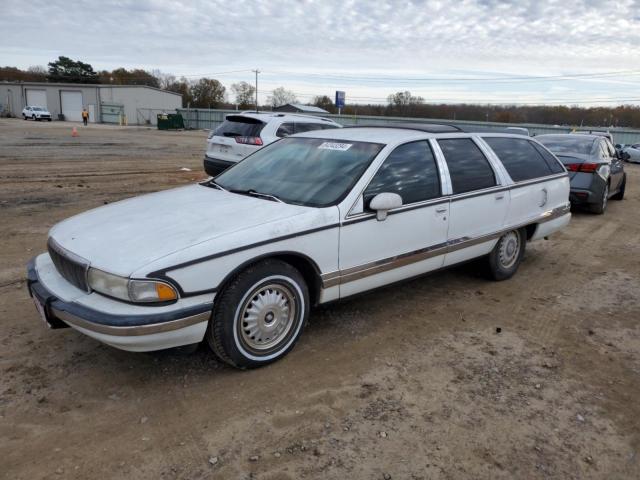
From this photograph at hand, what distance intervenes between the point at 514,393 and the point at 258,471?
1820mm

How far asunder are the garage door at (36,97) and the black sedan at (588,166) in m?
62.9

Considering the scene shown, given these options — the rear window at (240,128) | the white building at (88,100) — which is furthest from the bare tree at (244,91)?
the rear window at (240,128)

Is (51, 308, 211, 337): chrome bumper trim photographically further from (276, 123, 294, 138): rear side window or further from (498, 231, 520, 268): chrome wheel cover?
(276, 123, 294, 138): rear side window

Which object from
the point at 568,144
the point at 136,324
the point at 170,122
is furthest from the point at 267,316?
the point at 170,122

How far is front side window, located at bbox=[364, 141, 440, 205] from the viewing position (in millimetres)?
4086

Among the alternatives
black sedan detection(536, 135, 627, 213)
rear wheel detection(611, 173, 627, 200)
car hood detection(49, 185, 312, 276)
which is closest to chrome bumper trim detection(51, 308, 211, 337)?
car hood detection(49, 185, 312, 276)

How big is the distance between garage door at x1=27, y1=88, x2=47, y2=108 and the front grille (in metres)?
65.6

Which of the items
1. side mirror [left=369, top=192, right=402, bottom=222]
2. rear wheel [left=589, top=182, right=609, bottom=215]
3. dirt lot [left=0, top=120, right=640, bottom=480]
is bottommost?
dirt lot [left=0, top=120, right=640, bottom=480]

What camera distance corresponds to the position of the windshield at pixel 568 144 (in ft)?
33.0

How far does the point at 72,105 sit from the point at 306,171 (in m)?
63.3

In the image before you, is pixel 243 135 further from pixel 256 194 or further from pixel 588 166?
pixel 588 166

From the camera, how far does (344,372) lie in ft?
11.8

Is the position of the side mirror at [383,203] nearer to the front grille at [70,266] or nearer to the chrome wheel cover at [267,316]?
the chrome wheel cover at [267,316]

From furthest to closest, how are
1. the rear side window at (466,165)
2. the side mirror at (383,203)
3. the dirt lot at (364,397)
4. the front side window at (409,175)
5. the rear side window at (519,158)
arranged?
the rear side window at (519,158) → the rear side window at (466,165) → the front side window at (409,175) → the side mirror at (383,203) → the dirt lot at (364,397)
